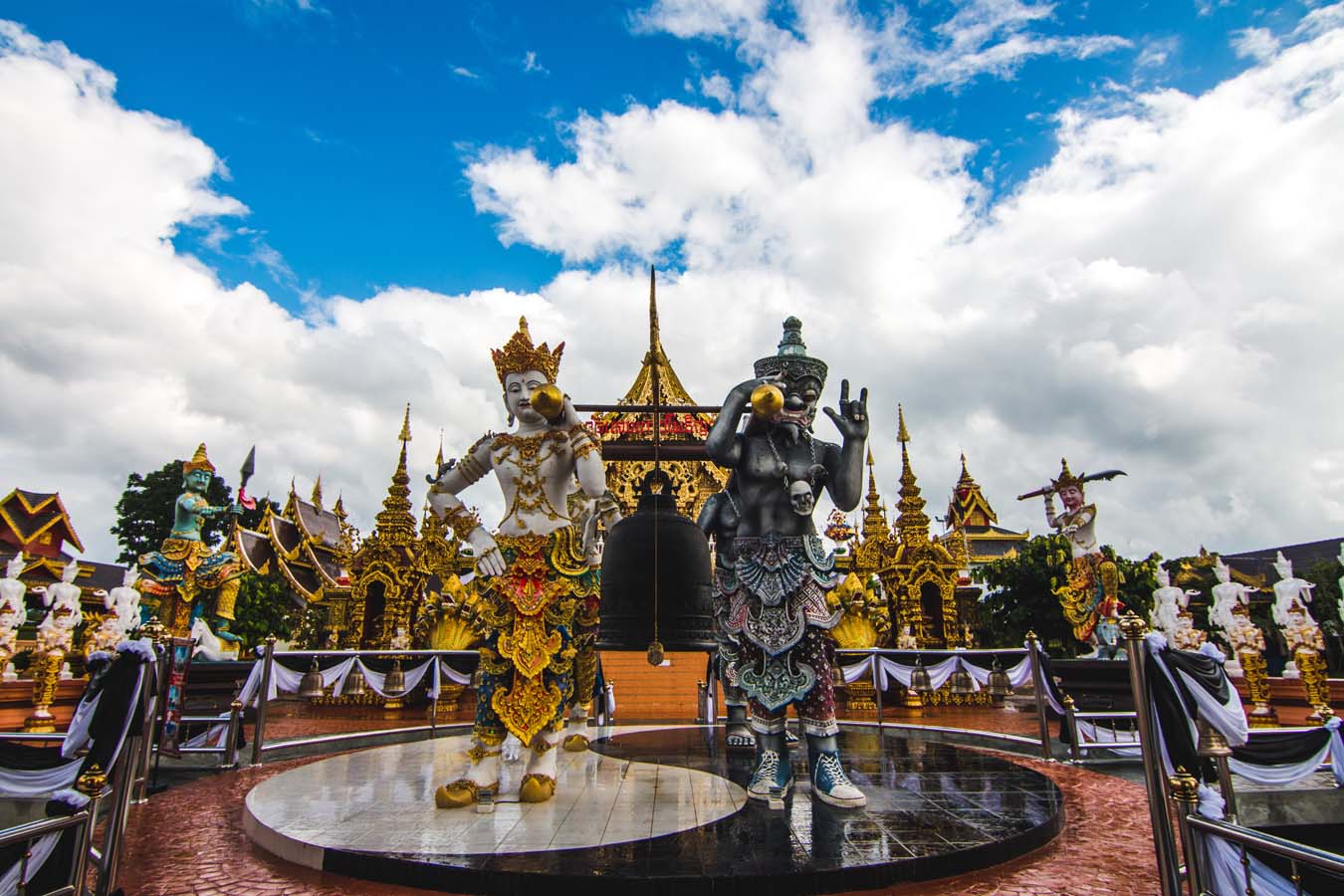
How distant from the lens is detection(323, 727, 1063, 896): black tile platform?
319 cm

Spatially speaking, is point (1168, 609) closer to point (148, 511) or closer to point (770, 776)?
point (770, 776)

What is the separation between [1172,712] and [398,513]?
14575 mm

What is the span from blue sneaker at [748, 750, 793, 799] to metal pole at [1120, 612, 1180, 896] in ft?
7.30

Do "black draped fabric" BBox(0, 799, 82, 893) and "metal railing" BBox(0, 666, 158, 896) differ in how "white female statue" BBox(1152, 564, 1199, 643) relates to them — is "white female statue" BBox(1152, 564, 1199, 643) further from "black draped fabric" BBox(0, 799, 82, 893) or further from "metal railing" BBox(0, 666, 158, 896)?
"black draped fabric" BBox(0, 799, 82, 893)

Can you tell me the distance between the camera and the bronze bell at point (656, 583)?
462cm

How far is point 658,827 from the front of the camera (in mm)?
4008

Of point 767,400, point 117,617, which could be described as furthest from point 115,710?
point 117,617

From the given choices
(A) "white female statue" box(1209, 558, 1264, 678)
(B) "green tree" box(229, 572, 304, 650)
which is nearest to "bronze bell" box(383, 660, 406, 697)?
(B) "green tree" box(229, 572, 304, 650)

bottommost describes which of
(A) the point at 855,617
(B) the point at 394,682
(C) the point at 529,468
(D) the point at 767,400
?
(B) the point at 394,682

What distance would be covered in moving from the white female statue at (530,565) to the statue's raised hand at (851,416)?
66.5 inches

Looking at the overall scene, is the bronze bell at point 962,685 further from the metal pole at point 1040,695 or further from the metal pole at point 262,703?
the metal pole at point 262,703

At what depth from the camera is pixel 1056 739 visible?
782 centimetres

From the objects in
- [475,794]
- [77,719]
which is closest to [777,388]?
[475,794]

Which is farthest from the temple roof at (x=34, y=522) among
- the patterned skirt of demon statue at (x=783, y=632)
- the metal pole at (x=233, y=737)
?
the patterned skirt of demon statue at (x=783, y=632)
